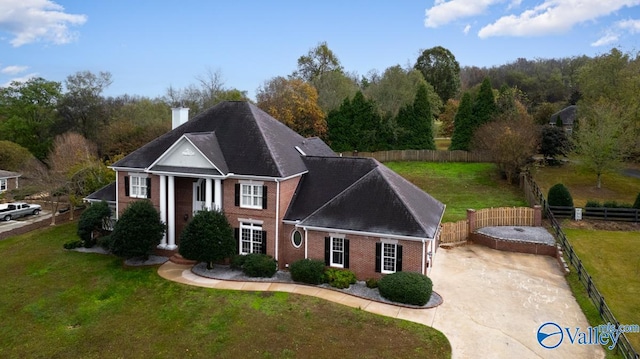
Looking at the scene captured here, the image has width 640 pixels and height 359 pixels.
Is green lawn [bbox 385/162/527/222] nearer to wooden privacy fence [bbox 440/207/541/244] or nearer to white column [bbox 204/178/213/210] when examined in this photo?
wooden privacy fence [bbox 440/207/541/244]

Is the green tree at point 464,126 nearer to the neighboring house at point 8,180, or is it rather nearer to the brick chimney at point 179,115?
the brick chimney at point 179,115

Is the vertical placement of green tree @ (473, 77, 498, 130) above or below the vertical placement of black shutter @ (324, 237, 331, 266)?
above

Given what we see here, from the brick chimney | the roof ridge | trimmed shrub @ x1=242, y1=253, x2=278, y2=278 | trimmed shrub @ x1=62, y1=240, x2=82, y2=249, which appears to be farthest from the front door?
trimmed shrub @ x1=62, y1=240, x2=82, y2=249

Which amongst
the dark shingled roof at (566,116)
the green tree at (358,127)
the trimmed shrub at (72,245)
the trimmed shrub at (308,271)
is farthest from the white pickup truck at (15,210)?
the dark shingled roof at (566,116)

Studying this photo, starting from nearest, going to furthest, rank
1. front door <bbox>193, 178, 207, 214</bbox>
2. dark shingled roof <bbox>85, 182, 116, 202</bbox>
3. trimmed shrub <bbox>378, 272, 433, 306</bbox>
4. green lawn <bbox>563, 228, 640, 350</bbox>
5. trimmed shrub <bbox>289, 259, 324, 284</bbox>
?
trimmed shrub <bbox>378, 272, 433, 306</bbox>, green lawn <bbox>563, 228, 640, 350</bbox>, trimmed shrub <bbox>289, 259, 324, 284</bbox>, front door <bbox>193, 178, 207, 214</bbox>, dark shingled roof <bbox>85, 182, 116, 202</bbox>

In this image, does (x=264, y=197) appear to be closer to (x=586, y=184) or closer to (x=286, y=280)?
(x=286, y=280)
